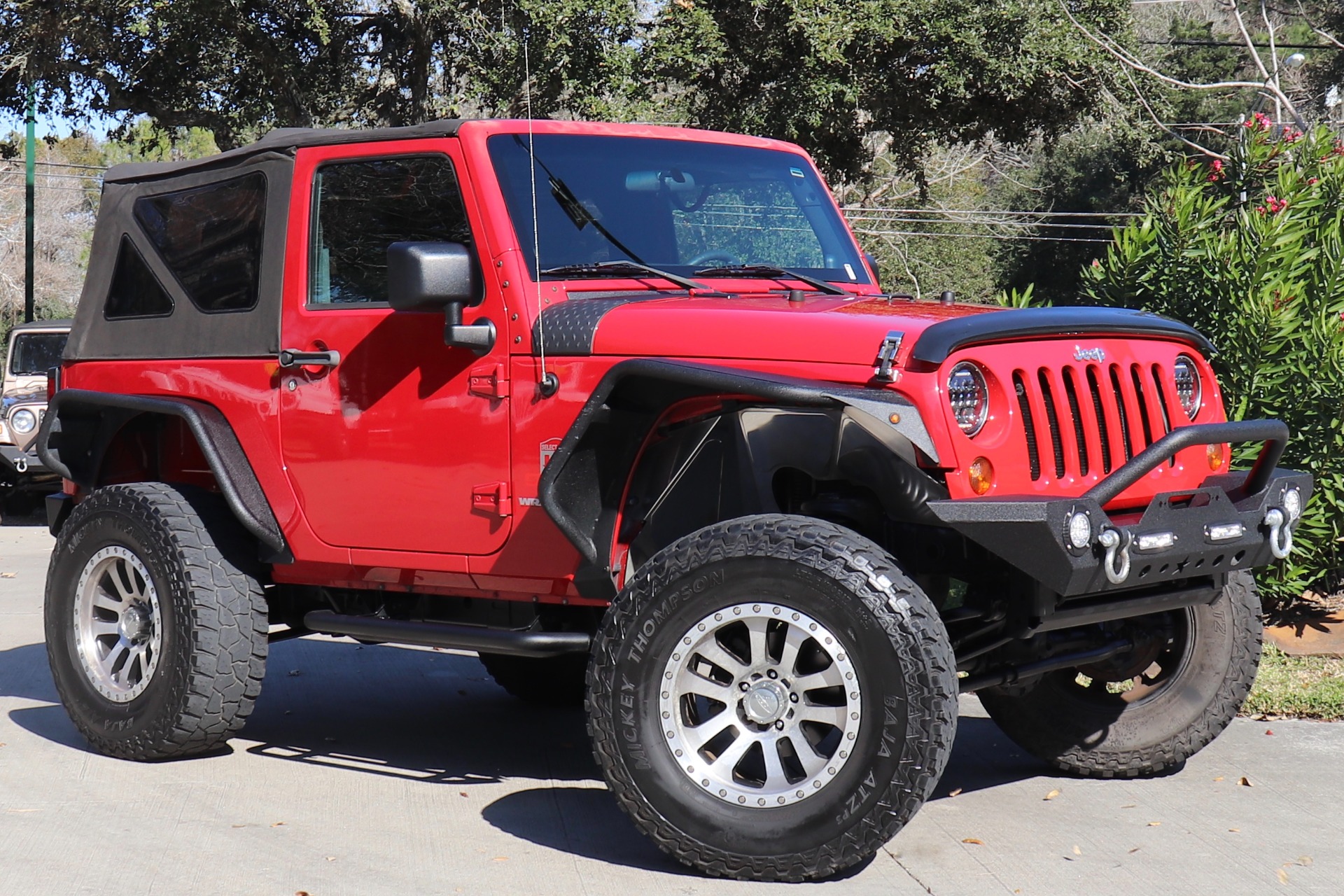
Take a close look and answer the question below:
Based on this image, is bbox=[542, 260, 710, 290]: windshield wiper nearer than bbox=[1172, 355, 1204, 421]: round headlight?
No

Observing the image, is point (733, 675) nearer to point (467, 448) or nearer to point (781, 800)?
point (781, 800)

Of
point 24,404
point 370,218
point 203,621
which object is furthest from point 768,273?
point 24,404

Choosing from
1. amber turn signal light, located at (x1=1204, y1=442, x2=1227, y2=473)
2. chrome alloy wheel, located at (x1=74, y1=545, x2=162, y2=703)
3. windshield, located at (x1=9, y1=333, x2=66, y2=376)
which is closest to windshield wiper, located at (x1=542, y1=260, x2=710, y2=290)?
amber turn signal light, located at (x1=1204, y1=442, x2=1227, y2=473)

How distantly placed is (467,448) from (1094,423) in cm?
193

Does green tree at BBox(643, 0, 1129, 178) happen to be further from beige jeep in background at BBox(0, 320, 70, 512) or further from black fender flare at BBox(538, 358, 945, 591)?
black fender flare at BBox(538, 358, 945, 591)

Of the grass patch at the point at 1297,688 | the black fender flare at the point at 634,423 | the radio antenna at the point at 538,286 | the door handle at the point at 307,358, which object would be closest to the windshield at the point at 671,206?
the radio antenna at the point at 538,286

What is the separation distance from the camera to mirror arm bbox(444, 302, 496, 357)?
15.7 feet

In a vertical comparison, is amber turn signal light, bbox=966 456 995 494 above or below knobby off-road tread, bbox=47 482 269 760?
above

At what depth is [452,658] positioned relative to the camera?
8195 millimetres

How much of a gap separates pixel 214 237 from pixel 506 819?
2.47 metres

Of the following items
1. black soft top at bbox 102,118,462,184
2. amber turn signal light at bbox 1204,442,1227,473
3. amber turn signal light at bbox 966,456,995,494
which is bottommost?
amber turn signal light at bbox 1204,442,1227,473

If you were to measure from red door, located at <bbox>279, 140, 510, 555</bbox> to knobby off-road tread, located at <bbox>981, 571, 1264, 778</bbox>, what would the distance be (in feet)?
6.87

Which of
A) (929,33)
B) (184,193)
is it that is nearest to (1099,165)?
(929,33)

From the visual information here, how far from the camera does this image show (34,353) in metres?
17.1
